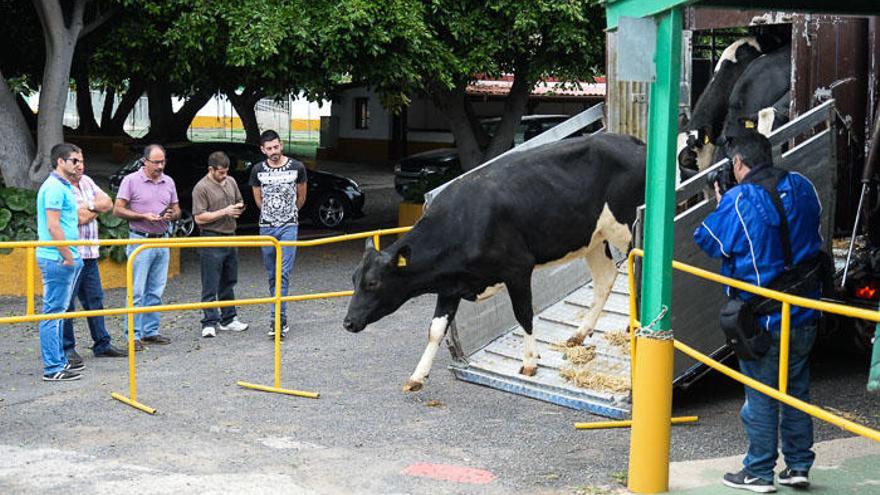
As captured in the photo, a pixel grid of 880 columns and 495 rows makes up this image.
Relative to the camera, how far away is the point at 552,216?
33.7ft

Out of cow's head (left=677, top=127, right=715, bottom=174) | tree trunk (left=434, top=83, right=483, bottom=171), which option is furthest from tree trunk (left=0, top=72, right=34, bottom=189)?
cow's head (left=677, top=127, right=715, bottom=174)

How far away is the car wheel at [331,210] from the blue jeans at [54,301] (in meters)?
11.3

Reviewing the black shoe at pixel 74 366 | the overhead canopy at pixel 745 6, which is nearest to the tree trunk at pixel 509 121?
the black shoe at pixel 74 366

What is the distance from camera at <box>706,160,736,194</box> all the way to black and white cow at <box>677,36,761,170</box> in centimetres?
201

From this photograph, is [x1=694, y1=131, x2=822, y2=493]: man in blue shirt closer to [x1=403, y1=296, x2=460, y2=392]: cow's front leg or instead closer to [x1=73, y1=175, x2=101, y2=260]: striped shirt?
[x1=403, y1=296, x2=460, y2=392]: cow's front leg

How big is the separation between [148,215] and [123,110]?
2777 cm

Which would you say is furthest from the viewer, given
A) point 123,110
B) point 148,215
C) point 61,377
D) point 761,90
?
point 123,110

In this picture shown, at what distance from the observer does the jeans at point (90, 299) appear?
438 inches

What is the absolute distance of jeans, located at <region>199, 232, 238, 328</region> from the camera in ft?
40.9

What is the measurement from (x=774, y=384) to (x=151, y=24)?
38.4 feet

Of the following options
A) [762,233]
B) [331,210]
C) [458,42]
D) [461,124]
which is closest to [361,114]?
[331,210]

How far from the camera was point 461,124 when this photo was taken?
2014 cm

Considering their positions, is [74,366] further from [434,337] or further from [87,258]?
[434,337]

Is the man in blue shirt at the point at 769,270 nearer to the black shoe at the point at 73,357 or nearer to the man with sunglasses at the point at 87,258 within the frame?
the man with sunglasses at the point at 87,258
